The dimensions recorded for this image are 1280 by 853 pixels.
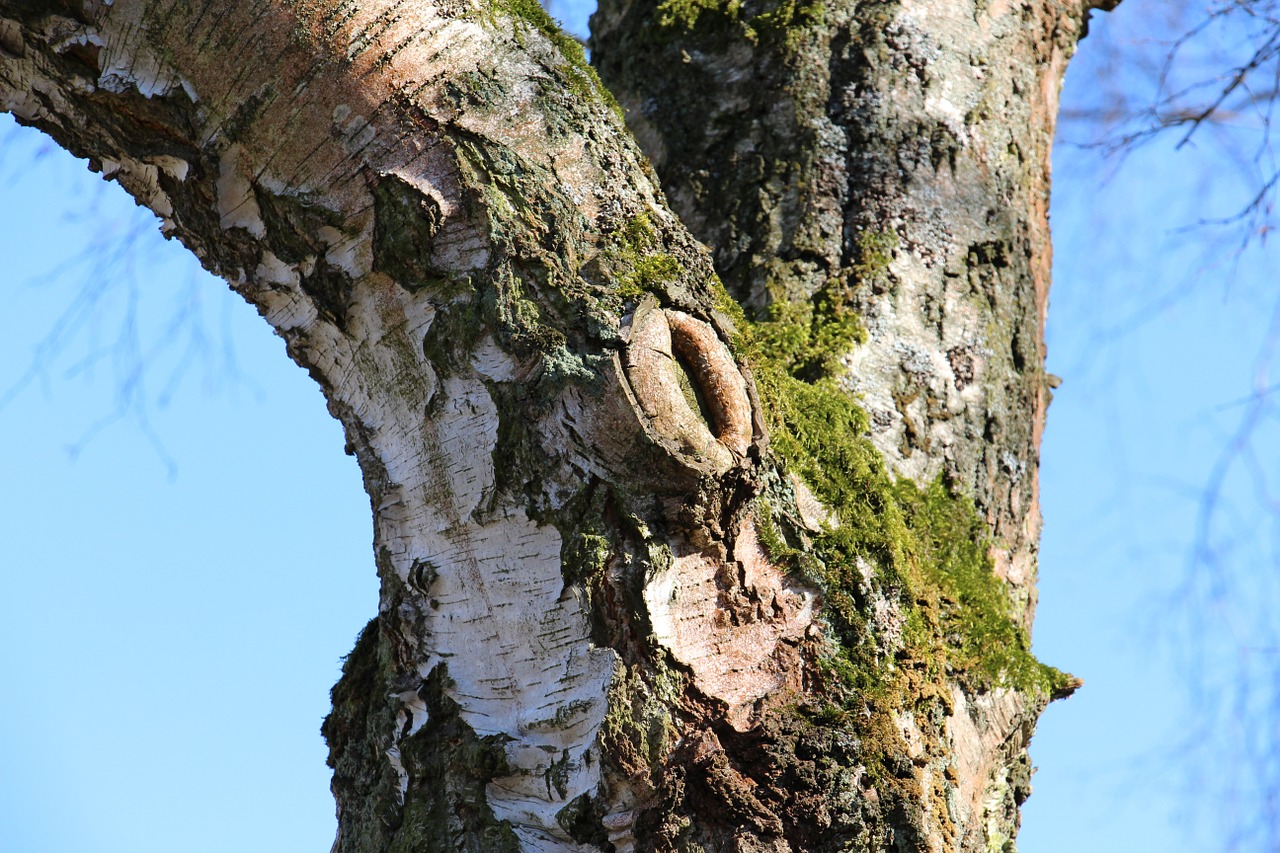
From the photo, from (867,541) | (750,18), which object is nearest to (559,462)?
(867,541)

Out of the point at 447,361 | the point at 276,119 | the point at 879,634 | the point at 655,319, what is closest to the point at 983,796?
the point at 879,634

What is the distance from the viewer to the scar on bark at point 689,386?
46.6 inches

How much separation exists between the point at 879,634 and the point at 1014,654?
0.96ft

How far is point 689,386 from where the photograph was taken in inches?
49.1

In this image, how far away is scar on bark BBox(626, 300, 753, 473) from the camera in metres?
1.18

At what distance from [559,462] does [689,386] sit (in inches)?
6.6

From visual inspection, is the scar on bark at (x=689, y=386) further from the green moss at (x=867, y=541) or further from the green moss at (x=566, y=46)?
the green moss at (x=566, y=46)

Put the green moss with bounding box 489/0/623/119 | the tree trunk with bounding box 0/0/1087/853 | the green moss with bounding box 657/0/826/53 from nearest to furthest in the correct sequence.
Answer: the tree trunk with bounding box 0/0/1087/853 < the green moss with bounding box 489/0/623/119 < the green moss with bounding box 657/0/826/53

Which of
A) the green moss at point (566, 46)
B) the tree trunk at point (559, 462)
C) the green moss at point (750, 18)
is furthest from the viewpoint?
the green moss at point (750, 18)

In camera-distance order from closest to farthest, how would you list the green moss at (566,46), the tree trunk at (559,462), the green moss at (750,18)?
the tree trunk at (559,462), the green moss at (566,46), the green moss at (750,18)

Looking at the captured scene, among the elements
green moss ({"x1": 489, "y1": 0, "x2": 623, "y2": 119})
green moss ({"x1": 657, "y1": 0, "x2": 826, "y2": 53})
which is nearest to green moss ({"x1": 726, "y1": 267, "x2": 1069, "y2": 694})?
green moss ({"x1": 489, "y1": 0, "x2": 623, "y2": 119})

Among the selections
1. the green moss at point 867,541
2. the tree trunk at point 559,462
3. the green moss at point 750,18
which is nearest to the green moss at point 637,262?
the tree trunk at point 559,462

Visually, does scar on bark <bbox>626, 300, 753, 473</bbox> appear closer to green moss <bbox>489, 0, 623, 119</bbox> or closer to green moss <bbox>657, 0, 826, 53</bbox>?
green moss <bbox>489, 0, 623, 119</bbox>

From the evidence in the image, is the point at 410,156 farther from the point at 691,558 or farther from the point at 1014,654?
the point at 1014,654
